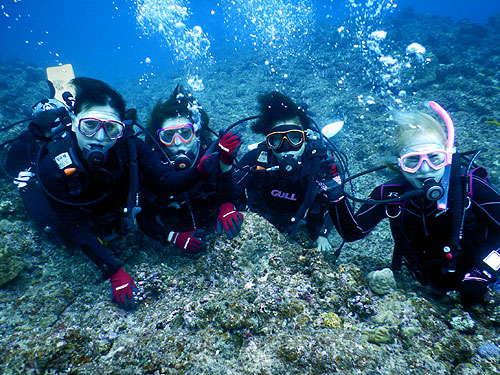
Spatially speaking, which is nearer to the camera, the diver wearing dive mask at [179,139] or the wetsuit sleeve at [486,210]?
the wetsuit sleeve at [486,210]

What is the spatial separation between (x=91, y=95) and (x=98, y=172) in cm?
90

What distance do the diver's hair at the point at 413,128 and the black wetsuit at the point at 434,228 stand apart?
43 centimetres

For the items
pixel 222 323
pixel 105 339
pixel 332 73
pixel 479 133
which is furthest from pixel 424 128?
pixel 332 73

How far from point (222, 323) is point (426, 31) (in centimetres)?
2317

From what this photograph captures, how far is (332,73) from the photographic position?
41.1 feet

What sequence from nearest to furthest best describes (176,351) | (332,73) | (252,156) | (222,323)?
(176,351) < (222,323) < (252,156) < (332,73)

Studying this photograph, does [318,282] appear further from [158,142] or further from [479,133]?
[479,133]

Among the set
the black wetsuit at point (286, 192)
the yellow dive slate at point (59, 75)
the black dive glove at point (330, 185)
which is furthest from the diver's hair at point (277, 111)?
the yellow dive slate at point (59, 75)

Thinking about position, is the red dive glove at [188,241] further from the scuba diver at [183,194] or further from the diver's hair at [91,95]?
the diver's hair at [91,95]

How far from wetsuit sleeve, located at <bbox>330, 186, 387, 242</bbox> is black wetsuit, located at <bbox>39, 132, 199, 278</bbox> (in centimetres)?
195

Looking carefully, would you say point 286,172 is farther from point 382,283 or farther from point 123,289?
point 123,289

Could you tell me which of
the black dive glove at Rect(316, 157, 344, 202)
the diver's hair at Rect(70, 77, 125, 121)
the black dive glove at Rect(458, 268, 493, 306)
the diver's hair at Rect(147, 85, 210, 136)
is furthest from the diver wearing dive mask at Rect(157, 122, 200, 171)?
the black dive glove at Rect(458, 268, 493, 306)

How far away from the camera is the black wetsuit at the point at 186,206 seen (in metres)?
3.25

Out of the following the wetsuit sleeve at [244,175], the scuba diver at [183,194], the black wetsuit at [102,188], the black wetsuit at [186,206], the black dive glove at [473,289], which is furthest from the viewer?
the wetsuit sleeve at [244,175]
